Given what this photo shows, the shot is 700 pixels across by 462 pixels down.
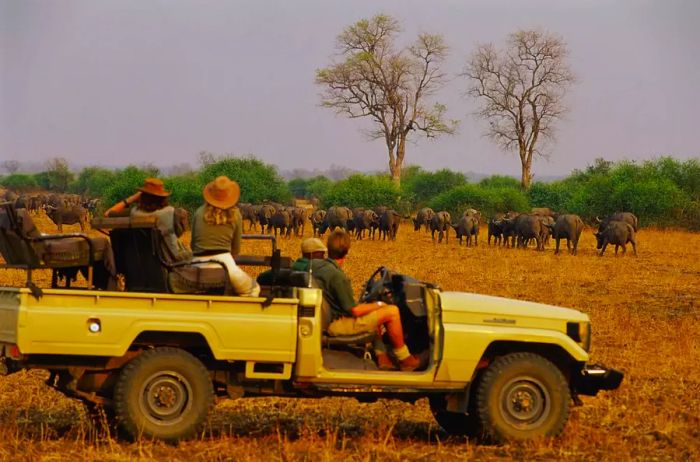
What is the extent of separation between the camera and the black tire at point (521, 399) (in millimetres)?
8062

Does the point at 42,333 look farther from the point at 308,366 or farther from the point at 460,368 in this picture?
the point at 460,368

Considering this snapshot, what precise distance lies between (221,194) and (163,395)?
1.61 meters

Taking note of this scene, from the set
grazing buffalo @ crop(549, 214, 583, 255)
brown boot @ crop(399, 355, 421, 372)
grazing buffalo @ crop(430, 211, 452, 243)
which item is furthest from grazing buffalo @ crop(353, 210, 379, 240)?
brown boot @ crop(399, 355, 421, 372)

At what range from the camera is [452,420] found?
8.84 metres

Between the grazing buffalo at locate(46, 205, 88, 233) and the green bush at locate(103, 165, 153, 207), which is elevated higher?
the green bush at locate(103, 165, 153, 207)

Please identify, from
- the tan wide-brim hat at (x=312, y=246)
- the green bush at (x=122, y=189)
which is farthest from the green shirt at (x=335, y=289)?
the green bush at (x=122, y=189)

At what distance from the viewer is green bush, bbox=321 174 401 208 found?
203ft

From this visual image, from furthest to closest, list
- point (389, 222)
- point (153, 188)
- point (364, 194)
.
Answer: point (364, 194) → point (389, 222) → point (153, 188)

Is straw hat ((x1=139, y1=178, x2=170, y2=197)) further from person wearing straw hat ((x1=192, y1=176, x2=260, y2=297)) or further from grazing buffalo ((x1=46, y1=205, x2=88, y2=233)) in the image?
grazing buffalo ((x1=46, y1=205, x2=88, y2=233))

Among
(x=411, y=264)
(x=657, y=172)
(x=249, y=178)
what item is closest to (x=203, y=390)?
(x=411, y=264)

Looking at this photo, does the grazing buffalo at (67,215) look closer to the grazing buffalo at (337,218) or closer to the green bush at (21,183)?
the grazing buffalo at (337,218)

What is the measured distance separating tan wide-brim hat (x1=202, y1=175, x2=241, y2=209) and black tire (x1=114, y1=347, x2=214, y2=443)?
1.21 m

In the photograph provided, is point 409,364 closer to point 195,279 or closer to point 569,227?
point 195,279

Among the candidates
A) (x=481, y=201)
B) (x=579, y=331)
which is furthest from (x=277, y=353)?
(x=481, y=201)
